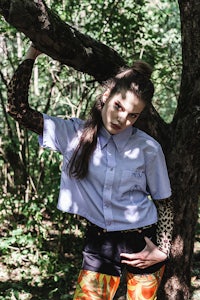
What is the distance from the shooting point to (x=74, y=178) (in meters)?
2.14

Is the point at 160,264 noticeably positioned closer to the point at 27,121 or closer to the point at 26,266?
the point at 27,121

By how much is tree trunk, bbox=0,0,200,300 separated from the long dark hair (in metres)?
0.38

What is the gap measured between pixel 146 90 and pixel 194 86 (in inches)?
30.6

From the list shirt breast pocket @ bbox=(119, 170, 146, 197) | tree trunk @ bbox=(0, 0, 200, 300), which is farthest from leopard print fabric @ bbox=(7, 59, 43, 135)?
shirt breast pocket @ bbox=(119, 170, 146, 197)

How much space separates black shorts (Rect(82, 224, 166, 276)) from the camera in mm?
2186

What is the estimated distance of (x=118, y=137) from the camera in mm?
2145

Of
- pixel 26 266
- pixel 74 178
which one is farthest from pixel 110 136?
pixel 26 266

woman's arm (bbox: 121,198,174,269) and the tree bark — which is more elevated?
the tree bark

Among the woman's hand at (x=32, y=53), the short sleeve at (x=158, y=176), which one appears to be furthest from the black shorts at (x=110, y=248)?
the woman's hand at (x=32, y=53)

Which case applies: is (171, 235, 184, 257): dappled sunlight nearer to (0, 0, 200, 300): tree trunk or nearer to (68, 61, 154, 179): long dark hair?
(0, 0, 200, 300): tree trunk

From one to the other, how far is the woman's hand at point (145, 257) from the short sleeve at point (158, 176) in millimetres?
251

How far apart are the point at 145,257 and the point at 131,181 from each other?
1.35 feet

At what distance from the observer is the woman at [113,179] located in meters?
2.07

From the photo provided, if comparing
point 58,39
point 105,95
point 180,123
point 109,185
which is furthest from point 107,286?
point 58,39
